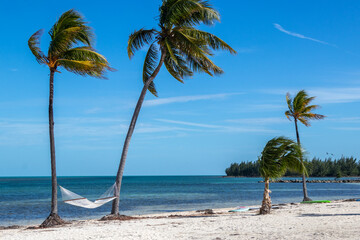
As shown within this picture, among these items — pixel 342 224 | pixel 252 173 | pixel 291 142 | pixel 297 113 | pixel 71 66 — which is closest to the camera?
pixel 342 224

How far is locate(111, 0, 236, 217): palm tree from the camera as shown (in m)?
13.5

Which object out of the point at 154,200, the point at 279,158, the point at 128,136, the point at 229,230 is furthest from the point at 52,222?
the point at 154,200

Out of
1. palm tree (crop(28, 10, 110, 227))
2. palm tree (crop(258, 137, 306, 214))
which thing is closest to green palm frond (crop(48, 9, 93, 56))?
palm tree (crop(28, 10, 110, 227))

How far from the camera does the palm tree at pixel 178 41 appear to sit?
44.2 feet

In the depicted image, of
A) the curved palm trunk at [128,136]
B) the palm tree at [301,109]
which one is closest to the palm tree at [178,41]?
the curved palm trunk at [128,136]

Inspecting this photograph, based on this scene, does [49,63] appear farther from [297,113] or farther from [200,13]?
[297,113]

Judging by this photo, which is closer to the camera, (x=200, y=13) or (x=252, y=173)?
(x=200, y=13)

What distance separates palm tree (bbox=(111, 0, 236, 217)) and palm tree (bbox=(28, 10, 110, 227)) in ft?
7.10

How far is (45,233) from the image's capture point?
33.9 feet

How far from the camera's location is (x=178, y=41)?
1394 centimetres

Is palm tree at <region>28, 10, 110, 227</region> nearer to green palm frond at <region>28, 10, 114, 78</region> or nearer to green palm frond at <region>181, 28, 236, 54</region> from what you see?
green palm frond at <region>28, 10, 114, 78</region>

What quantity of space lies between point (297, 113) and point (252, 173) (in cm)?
11766

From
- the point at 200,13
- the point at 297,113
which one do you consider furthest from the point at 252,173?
the point at 200,13

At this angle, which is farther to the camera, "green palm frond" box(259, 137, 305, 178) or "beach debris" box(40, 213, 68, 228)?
"green palm frond" box(259, 137, 305, 178)
